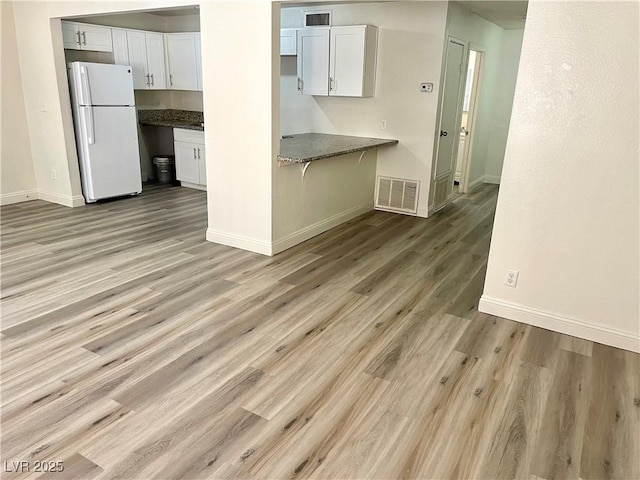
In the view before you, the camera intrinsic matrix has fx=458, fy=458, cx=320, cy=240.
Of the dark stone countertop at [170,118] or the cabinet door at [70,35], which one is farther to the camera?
the dark stone countertop at [170,118]

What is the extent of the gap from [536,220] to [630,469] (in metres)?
1.49

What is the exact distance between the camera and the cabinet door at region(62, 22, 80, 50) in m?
5.50

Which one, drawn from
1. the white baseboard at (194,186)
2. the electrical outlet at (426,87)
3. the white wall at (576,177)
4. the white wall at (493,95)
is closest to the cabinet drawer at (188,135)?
the white baseboard at (194,186)

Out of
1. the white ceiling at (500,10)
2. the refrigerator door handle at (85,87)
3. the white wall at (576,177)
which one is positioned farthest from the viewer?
the refrigerator door handle at (85,87)

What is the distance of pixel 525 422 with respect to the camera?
218 centimetres

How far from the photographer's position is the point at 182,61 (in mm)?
6684

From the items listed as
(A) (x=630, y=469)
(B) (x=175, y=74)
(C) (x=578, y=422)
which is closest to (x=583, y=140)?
(C) (x=578, y=422)

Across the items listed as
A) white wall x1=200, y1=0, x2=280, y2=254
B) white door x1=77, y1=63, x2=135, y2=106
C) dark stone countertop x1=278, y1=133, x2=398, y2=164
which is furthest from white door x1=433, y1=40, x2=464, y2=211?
white door x1=77, y1=63, x2=135, y2=106

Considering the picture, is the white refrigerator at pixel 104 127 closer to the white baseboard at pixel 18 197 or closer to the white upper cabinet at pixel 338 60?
the white baseboard at pixel 18 197

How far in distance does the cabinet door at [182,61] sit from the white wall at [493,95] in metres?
3.92

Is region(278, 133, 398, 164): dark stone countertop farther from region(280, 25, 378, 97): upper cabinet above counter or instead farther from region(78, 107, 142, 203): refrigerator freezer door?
region(78, 107, 142, 203): refrigerator freezer door

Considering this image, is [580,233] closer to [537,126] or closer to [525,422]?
[537,126]

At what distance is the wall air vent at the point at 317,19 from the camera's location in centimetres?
543

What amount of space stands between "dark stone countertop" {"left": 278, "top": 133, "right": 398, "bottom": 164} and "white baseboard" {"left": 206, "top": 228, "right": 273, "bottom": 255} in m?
0.80
